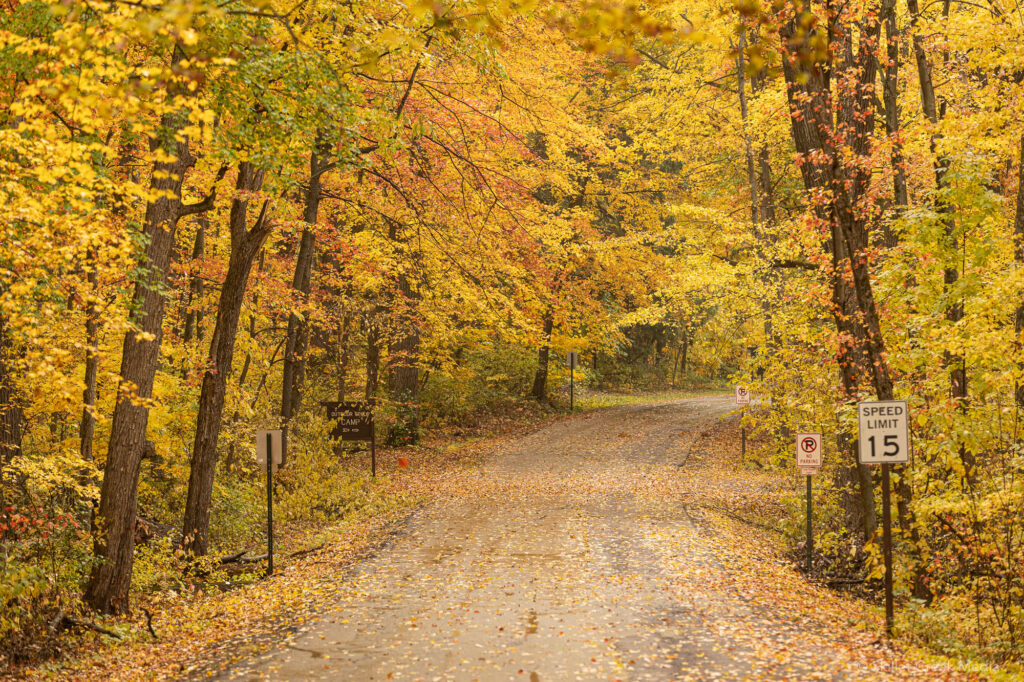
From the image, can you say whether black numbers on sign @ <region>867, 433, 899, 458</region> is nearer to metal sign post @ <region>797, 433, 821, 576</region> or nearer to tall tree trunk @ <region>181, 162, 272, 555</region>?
metal sign post @ <region>797, 433, 821, 576</region>

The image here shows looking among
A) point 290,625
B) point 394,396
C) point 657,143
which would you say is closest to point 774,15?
point 290,625

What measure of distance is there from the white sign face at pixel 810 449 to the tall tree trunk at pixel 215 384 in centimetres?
998

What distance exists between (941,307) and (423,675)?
937 cm

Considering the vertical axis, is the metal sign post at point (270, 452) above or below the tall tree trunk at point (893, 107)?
below

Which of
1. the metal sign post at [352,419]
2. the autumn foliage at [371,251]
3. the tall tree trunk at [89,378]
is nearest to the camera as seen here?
the autumn foliage at [371,251]

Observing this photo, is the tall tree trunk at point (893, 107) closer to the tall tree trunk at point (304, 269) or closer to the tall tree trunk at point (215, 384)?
the tall tree trunk at point (215, 384)

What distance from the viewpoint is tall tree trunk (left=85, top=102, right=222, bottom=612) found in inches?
428

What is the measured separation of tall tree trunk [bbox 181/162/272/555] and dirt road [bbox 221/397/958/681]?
3.12m

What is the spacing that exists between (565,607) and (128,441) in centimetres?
649

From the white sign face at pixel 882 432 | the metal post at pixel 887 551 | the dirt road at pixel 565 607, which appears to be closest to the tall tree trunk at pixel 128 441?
the dirt road at pixel 565 607

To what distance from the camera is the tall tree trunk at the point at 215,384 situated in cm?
1366

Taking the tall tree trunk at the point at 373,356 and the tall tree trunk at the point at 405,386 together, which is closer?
the tall tree trunk at the point at 373,356

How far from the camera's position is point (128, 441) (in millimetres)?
11078

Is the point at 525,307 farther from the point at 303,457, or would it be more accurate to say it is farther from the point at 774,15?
the point at 774,15
